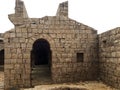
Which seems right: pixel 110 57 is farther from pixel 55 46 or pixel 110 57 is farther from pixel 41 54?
pixel 41 54

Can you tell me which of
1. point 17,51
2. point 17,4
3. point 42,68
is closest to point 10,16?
point 17,4

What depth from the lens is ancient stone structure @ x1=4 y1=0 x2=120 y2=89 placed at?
1095cm

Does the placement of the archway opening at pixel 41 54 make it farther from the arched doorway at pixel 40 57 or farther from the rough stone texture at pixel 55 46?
the rough stone texture at pixel 55 46

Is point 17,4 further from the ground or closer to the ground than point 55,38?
further from the ground

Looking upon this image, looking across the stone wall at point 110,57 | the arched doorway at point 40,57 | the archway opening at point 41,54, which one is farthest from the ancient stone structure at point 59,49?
the archway opening at point 41,54

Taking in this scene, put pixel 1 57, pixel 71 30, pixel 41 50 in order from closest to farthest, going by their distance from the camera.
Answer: pixel 71 30
pixel 41 50
pixel 1 57

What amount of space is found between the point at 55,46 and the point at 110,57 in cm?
308

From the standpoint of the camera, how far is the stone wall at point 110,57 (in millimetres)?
9453

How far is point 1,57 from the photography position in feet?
69.7

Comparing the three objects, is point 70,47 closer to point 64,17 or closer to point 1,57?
point 64,17

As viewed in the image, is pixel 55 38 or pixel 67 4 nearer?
pixel 55 38

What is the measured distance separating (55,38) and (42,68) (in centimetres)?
510

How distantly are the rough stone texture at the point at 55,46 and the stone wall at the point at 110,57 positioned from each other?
618 millimetres

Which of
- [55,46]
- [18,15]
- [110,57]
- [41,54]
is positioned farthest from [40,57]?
[110,57]
